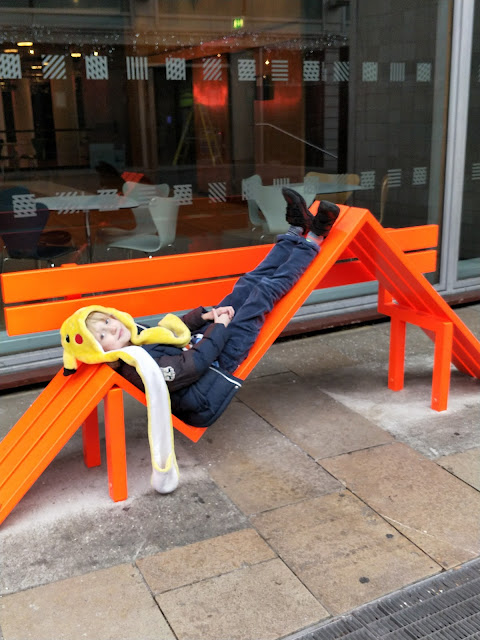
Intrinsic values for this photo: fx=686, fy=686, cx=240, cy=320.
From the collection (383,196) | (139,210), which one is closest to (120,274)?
(139,210)

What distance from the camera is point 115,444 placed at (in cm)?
332

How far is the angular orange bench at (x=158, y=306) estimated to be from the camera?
3283 mm

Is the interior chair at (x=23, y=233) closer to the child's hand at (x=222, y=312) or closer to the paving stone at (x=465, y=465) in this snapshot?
the child's hand at (x=222, y=312)

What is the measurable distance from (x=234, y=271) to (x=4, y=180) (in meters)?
1.78

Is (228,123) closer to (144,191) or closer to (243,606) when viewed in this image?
(144,191)

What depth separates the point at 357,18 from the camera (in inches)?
227

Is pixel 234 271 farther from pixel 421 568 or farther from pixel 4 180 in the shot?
pixel 421 568

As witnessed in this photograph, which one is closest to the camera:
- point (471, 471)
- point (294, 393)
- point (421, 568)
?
point (421, 568)

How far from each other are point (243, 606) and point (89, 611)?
1.95ft

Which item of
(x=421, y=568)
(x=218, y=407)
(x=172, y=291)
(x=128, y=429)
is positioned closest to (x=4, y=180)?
(x=172, y=291)

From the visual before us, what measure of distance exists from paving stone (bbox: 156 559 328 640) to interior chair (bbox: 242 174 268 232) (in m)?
3.48

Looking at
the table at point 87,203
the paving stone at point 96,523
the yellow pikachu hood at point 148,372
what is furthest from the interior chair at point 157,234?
the paving stone at point 96,523

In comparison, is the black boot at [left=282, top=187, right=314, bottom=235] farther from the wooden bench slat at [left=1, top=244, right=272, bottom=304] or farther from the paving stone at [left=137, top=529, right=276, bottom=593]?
the paving stone at [left=137, top=529, right=276, bottom=593]

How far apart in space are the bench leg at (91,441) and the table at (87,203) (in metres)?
1.88
